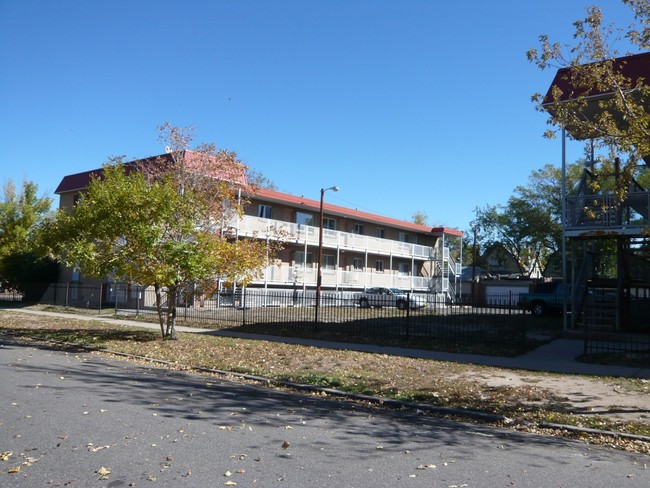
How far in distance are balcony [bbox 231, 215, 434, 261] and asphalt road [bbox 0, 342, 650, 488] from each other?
20759 millimetres

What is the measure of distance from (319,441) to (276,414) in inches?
60.9

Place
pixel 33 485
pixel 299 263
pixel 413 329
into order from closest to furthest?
1. pixel 33 485
2. pixel 413 329
3. pixel 299 263

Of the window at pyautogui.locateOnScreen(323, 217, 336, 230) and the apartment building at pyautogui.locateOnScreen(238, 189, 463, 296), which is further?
the window at pyautogui.locateOnScreen(323, 217, 336, 230)

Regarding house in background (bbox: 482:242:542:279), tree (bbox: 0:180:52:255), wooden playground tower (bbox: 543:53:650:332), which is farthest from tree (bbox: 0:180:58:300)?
house in background (bbox: 482:242:542:279)

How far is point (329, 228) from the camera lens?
135 ft

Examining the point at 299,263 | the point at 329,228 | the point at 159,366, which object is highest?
the point at 329,228

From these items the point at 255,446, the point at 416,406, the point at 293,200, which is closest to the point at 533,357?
the point at 416,406

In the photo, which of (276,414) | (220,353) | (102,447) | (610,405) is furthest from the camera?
(220,353)

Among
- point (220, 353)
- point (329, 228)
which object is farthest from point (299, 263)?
point (220, 353)

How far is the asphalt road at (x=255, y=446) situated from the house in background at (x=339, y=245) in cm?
2173

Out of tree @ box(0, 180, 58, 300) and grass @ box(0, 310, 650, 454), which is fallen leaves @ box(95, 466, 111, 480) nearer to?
A: grass @ box(0, 310, 650, 454)

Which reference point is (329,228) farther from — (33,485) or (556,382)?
(33,485)

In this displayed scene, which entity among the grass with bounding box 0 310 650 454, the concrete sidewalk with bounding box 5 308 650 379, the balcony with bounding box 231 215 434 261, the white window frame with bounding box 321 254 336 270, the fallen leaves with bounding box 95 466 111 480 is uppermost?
the balcony with bounding box 231 215 434 261

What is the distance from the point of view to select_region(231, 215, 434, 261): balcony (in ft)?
106
